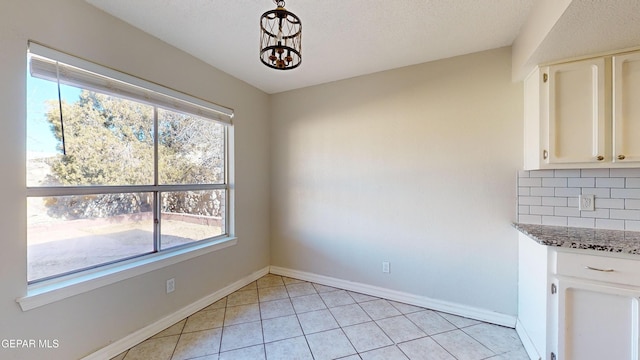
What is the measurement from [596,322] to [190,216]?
9.95ft

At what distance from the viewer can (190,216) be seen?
246 centimetres

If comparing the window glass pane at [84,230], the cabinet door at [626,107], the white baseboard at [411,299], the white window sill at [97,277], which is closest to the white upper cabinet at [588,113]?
the cabinet door at [626,107]

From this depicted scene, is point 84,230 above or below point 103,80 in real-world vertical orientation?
below

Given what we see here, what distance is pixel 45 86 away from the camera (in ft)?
5.06

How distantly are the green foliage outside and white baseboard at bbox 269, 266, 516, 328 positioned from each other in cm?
136

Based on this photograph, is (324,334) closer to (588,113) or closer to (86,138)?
(86,138)

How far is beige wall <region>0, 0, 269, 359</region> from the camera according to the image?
4.44 ft

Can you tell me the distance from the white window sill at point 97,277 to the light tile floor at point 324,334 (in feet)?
1.77

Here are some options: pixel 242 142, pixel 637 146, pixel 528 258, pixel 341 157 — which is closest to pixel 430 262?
pixel 528 258

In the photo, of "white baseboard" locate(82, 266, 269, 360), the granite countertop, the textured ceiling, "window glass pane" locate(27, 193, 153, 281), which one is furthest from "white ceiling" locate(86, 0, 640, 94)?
"white baseboard" locate(82, 266, 269, 360)

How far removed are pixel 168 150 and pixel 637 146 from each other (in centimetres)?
343

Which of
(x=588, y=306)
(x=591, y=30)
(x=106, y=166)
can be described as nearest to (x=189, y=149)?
(x=106, y=166)

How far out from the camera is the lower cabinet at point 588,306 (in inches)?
52.9

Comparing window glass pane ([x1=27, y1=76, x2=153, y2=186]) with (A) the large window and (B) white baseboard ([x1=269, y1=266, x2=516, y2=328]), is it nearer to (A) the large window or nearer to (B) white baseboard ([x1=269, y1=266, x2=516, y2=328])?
(A) the large window
